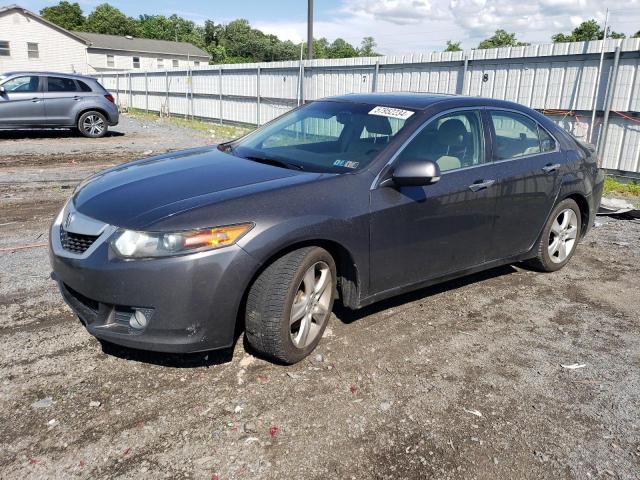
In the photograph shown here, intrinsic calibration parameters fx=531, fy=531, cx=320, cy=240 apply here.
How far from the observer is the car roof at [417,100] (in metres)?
4.12

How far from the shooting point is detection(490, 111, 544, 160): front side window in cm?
442

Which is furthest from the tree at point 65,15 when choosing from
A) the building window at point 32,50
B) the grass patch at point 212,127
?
the grass patch at point 212,127

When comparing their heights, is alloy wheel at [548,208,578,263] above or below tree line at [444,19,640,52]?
below

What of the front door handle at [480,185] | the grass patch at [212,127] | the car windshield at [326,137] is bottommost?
the grass patch at [212,127]

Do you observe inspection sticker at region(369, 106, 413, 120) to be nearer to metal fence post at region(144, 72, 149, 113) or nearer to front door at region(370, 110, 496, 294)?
front door at region(370, 110, 496, 294)

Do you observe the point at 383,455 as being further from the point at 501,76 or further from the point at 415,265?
the point at 501,76

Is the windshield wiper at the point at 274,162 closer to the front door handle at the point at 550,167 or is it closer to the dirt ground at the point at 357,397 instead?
the dirt ground at the point at 357,397

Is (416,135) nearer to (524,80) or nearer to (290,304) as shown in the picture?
(290,304)

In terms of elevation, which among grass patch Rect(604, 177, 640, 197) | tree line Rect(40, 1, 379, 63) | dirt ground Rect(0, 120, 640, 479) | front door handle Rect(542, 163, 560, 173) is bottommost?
dirt ground Rect(0, 120, 640, 479)

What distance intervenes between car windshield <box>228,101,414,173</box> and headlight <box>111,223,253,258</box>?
1005mm

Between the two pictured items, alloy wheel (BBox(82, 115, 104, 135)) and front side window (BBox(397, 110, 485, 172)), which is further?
alloy wheel (BBox(82, 115, 104, 135))

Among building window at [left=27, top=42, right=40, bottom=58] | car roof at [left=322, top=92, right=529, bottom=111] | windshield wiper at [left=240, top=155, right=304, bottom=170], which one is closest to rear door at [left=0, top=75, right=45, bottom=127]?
car roof at [left=322, top=92, right=529, bottom=111]

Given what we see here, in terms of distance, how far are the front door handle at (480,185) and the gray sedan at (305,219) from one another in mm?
13

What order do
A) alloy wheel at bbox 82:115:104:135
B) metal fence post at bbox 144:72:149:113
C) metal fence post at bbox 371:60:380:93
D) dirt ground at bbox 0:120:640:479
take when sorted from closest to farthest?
dirt ground at bbox 0:120:640:479, metal fence post at bbox 371:60:380:93, alloy wheel at bbox 82:115:104:135, metal fence post at bbox 144:72:149:113
